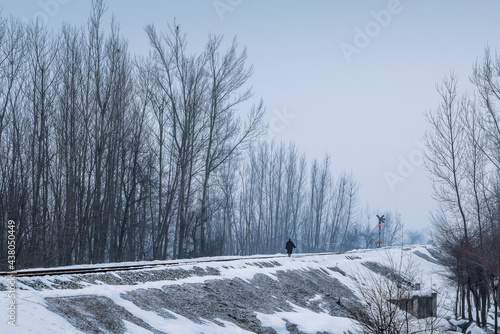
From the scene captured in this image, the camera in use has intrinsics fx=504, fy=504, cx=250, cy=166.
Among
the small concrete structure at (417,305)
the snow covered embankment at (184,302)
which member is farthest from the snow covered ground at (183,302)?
the small concrete structure at (417,305)

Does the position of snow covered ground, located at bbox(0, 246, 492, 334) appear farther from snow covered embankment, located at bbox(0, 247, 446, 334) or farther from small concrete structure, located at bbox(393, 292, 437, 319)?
small concrete structure, located at bbox(393, 292, 437, 319)

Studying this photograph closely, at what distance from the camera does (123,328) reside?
1124 cm

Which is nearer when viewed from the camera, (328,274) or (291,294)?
(291,294)

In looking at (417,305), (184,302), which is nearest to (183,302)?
(184,302)

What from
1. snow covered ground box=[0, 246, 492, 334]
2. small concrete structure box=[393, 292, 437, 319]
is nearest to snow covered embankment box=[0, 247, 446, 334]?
snow covered ground box=[0, 246, 492, 334]

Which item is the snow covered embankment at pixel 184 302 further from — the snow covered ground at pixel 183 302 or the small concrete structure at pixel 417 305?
the small concrete structure at pixel 417 305

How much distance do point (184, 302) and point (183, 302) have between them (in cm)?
5

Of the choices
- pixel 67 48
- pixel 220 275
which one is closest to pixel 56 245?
pixel 220 275

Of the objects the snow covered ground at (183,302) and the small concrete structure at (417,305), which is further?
the small concrete structure at (417,305)

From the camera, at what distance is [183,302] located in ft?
49.1

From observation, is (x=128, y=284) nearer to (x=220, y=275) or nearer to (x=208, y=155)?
(x=220, y=275)

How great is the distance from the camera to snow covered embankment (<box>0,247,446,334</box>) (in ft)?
35.0

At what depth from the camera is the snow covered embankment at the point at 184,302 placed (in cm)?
1066

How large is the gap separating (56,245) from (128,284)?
34.2 feet
